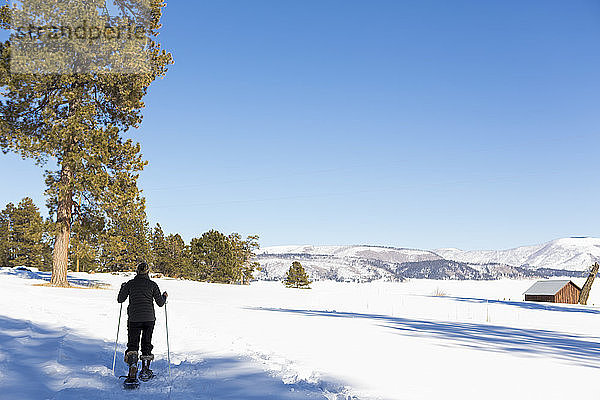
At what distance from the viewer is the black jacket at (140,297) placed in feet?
26.4

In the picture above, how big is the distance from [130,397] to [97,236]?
2014 centimetres

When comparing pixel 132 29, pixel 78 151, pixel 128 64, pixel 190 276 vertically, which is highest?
pixel 132 29

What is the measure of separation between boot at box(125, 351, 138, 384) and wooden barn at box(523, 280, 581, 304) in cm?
5611

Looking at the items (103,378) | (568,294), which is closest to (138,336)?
(103,378)

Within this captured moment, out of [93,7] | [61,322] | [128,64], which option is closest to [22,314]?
[61,322]

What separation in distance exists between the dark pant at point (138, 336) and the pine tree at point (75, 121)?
52.7ft

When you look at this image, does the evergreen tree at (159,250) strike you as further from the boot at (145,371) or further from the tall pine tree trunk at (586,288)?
the boot at (145,371)

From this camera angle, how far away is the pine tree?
881 inches

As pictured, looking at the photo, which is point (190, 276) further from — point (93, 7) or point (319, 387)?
point (319, 387)

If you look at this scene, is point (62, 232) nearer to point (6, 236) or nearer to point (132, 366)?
point (132, 366)

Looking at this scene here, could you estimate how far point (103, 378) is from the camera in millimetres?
7574

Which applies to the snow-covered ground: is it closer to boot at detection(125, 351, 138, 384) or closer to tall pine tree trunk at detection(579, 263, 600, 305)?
boot at detection(125, 351, 138, 384)

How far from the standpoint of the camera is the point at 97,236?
980 inches

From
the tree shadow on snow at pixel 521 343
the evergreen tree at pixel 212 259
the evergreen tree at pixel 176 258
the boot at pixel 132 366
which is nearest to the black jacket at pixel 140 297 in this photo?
the boot at pixel 132 366
